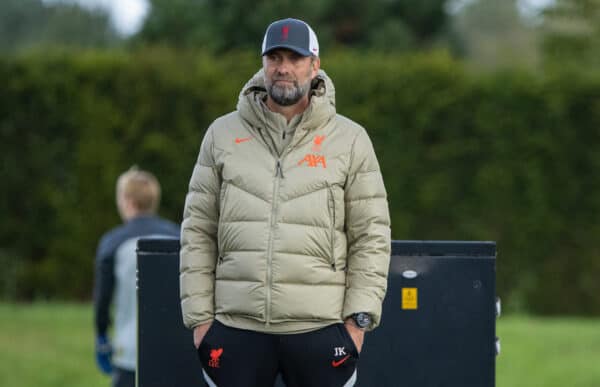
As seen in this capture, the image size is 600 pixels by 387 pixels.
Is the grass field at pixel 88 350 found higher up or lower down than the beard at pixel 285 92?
lower down

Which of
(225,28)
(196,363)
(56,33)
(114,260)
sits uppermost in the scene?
(56,33)

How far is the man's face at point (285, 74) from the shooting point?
3805 millimetres

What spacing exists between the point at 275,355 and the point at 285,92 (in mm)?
901

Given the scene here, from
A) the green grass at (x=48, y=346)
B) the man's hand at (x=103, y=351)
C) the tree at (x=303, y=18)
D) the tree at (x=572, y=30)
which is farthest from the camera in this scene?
the tree at (x=572, y=30)

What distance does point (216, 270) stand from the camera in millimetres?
3838

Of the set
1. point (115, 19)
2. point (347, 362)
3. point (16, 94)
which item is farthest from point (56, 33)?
point (347, 362)

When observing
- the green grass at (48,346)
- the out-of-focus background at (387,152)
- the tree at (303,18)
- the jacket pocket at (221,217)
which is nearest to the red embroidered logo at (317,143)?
the jacket pocket at (221,217)

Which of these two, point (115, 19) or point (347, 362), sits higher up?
point (115, 19)

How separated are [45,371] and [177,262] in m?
4.84

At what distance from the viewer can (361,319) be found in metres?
3.75

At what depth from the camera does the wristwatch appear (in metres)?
A: 3.74

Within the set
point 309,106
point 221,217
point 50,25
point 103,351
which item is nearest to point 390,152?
point 103,351

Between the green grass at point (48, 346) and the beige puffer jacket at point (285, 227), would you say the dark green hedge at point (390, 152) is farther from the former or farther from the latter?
the beige puffer jacket at point (285, 227)

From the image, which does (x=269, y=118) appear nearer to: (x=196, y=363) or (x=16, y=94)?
(x=196, y=363)
